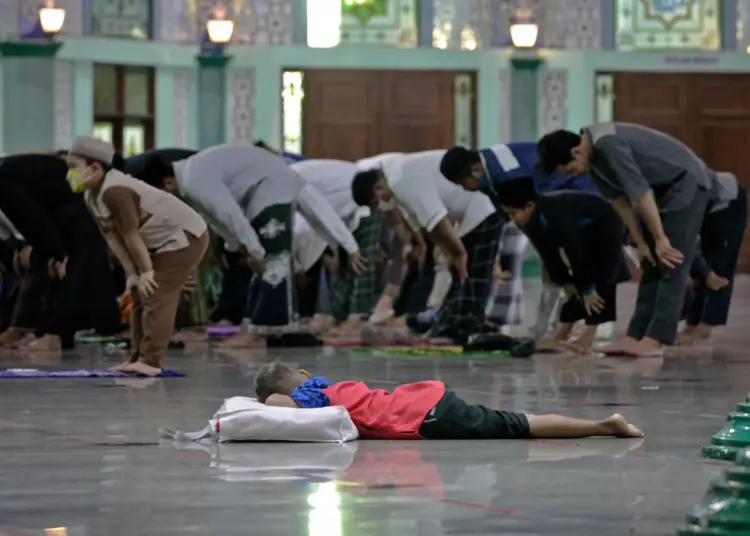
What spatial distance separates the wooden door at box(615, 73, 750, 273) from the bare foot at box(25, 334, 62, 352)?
14.8 metres

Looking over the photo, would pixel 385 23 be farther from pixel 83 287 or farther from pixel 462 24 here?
pixel 83 287

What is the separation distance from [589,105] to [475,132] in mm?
1561

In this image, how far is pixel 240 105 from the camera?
24828 millimetres

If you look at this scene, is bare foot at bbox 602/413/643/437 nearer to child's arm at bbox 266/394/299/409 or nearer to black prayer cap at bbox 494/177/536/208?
child's arm at bbox 266/394/299/409

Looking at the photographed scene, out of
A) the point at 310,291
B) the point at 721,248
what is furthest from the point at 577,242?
the point at 310,291

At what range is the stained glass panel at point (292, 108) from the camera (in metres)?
25.3

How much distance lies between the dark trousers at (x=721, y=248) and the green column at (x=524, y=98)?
12258 mm

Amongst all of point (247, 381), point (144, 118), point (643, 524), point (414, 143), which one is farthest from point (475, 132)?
point (643, 524)

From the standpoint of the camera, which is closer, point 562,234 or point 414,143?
point 562,234

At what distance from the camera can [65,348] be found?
12.7m

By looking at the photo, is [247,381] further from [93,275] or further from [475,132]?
[475,132]

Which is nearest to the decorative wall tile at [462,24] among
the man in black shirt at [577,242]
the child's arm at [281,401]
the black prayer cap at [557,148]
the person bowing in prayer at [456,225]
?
the person bowing in prayer at [456,225]

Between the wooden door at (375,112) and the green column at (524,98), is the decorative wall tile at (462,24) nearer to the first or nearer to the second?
the wooden door at (375,112)

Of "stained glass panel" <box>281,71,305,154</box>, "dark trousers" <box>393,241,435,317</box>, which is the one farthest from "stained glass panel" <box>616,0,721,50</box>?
"dark trousers" <box>393,241,435,317</box>
